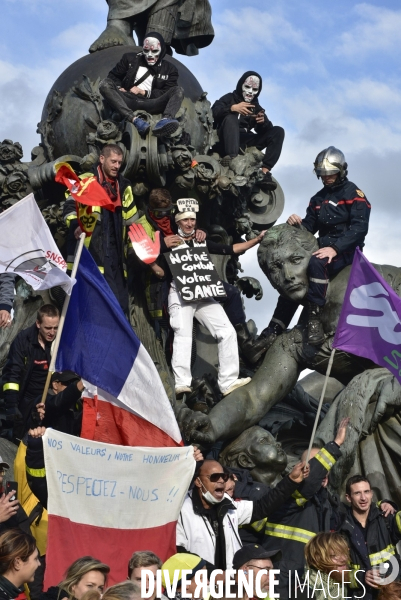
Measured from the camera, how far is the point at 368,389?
1480 centimetres

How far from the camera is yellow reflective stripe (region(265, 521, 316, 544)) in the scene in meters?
10.9

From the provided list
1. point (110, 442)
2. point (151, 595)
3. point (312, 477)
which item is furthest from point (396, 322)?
point (151, 595)

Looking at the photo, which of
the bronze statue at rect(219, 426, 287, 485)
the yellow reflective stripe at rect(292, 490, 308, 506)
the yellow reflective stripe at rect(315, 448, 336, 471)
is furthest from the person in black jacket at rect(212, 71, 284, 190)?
the yellow reflective stripe at rect(292, 490, 308, 506)

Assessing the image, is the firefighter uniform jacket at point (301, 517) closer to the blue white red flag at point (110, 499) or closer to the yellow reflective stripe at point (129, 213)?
the blue white red flag at point (110, 499)

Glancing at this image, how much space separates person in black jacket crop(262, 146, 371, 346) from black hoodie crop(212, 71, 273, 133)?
1.84 m

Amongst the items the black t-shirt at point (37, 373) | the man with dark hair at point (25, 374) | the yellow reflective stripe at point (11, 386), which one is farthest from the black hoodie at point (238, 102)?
the yellow reflective stripe at point (11, 386)

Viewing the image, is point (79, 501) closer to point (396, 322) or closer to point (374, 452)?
point (396, 322)

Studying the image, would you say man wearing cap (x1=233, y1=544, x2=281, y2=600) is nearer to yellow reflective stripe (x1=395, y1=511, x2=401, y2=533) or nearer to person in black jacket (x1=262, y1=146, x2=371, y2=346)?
yellow reflective stripe (x1=395, y1=511, x2=401, y2=533)

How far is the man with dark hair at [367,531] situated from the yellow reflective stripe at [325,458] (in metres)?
0.26

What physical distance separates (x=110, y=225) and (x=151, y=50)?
6.78 feet

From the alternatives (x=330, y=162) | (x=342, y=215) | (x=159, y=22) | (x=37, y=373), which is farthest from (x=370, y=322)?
(x=159, y=22)

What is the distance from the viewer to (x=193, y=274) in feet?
47.6

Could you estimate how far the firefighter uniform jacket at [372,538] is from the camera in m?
10.7

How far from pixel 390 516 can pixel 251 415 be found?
4009mm
